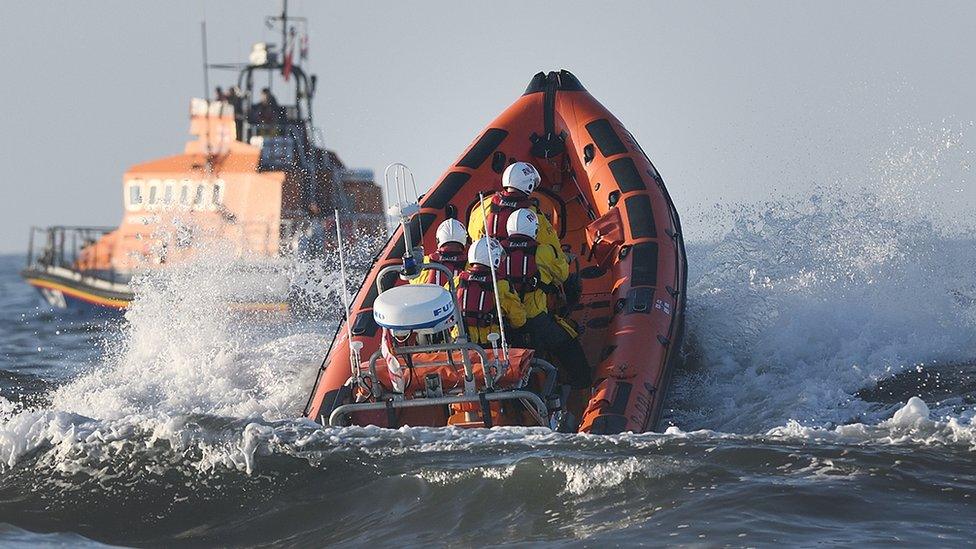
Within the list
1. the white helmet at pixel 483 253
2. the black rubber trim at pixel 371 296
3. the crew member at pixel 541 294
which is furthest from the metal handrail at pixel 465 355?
the black rubber trim at pixel 371 296

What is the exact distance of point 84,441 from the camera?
5.68 meters

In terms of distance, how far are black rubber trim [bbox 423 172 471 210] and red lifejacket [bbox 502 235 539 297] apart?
1916 mm

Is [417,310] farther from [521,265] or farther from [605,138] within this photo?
[605,138]

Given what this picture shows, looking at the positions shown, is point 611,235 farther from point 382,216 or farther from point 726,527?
point 382,216

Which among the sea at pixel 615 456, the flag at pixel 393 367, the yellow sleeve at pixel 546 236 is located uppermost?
the yellow sleeve at pixel 546 236

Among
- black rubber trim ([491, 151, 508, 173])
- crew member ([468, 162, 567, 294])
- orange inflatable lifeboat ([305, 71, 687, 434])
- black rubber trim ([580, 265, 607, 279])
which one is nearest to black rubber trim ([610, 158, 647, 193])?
orange inflatable lifeboat ([305, 71, 687, 434])

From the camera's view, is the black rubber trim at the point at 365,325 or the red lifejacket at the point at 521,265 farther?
the black rubber trim at the point at 365,325

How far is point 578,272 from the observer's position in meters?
7.26

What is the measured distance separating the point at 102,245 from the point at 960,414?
51.1 feet

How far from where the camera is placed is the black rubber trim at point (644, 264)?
7.40m

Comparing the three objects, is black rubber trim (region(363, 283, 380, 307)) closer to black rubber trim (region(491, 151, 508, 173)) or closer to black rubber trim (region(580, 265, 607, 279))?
black rubber trim (region(580, 265, 607, 279))

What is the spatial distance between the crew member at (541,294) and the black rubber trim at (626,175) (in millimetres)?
1537

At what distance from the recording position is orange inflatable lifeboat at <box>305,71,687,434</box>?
6.03m

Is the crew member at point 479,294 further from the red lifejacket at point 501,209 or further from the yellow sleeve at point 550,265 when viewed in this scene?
the red lifejacket at point 501,209
